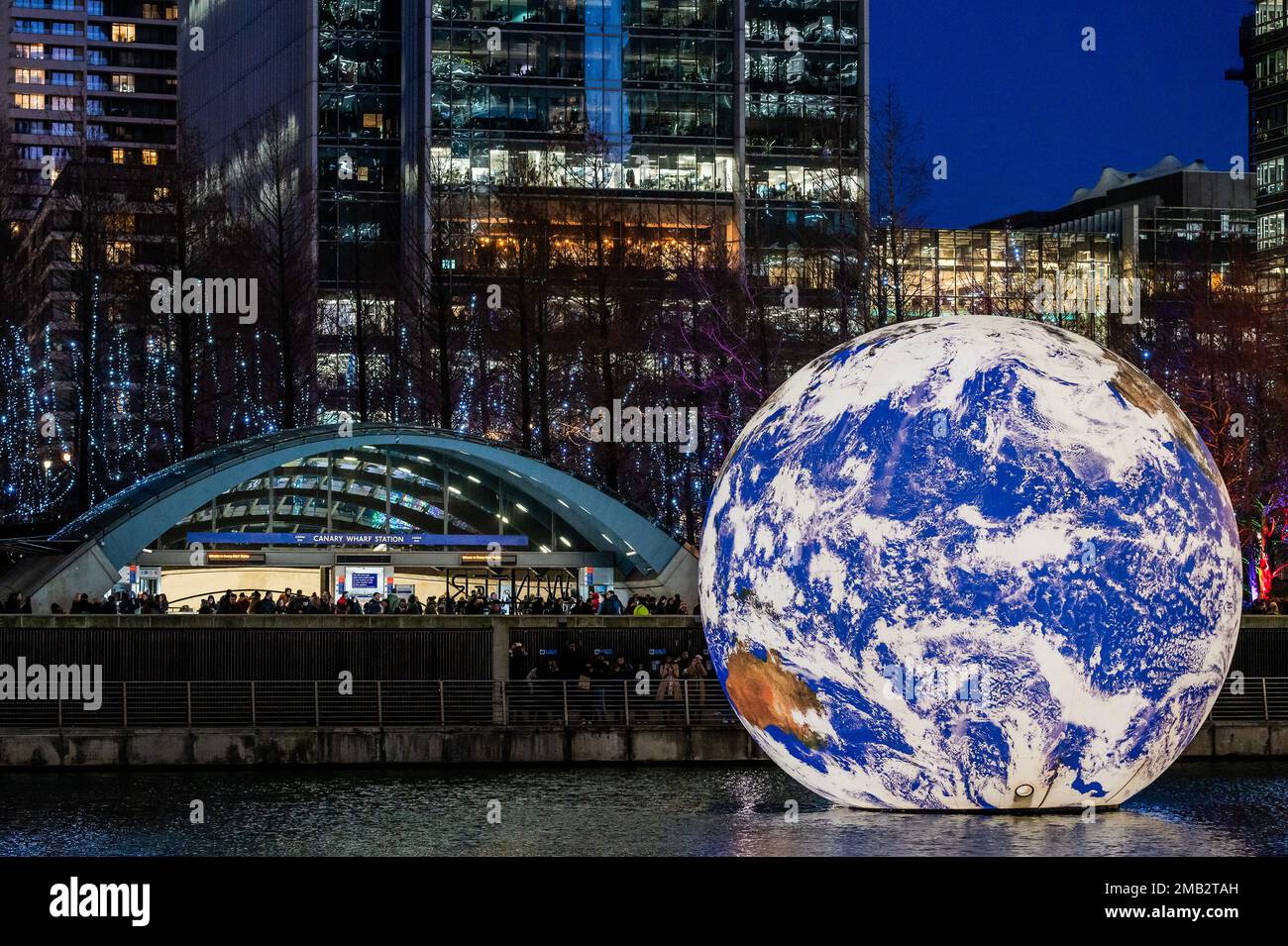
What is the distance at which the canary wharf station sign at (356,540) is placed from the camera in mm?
47000

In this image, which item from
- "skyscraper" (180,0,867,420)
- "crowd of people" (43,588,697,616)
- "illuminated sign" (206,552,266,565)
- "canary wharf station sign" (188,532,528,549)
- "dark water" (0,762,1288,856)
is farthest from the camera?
"skyscraper" (180,0,867,420)

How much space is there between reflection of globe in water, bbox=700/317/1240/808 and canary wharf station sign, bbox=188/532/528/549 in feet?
90.5

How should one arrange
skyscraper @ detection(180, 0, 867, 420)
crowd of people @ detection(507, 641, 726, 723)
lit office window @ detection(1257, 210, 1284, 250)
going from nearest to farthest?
crowd of people @ detection(507, 641, 726, 723) < skyscraper @ detection(180, 0, 867, 420) < lit office window @ detection(1257, 210, 1284, 250)

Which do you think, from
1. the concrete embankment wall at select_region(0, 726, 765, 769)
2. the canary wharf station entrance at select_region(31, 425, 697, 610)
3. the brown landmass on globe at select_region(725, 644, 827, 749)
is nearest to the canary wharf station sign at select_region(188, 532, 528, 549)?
the canary wharf station entrance at select_region(31, 425, 697, 610)

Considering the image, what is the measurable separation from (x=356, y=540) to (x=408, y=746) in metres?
15.6

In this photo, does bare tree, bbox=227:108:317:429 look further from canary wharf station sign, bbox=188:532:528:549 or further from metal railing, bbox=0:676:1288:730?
metal railing, bbox=0:676:1288:730

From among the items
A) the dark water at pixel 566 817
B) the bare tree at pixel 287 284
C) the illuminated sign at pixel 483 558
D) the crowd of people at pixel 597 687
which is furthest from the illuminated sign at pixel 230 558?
the dark water at pixel 566 817

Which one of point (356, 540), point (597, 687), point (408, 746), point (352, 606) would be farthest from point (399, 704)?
point (356, 540)

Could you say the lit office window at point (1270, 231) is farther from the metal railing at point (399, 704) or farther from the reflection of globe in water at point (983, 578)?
the reflection of globe in water at point (983, 578)

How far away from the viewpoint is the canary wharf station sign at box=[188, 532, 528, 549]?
4700cm

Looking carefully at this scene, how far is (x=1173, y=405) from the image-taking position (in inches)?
854

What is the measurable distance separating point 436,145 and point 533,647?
69.0 meters

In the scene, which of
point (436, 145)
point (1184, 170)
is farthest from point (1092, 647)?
point (1184, 170)
